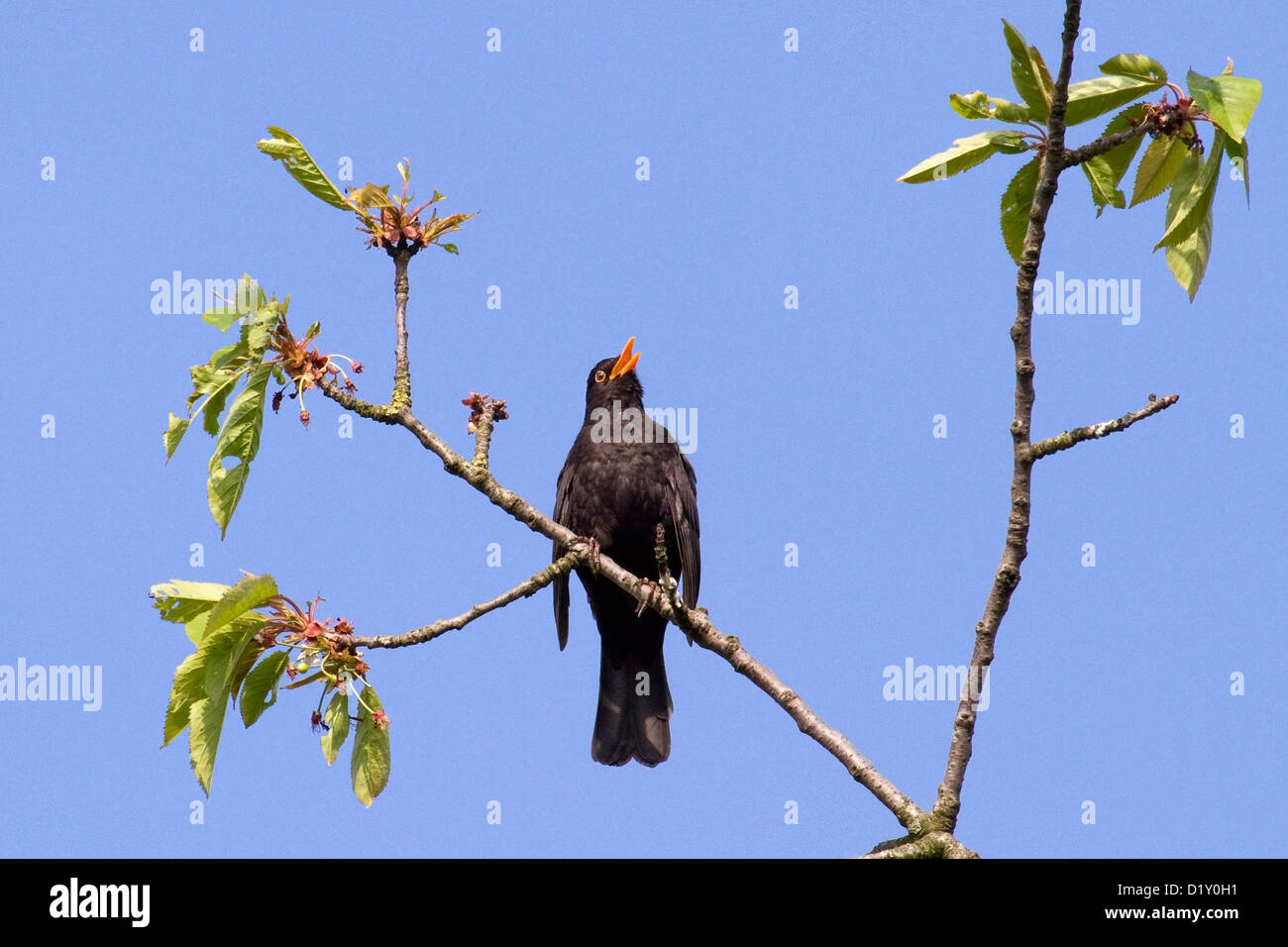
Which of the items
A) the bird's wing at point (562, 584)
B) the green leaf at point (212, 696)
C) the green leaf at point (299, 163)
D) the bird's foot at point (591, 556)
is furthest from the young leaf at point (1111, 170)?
the bird's wing at point (562, 584)

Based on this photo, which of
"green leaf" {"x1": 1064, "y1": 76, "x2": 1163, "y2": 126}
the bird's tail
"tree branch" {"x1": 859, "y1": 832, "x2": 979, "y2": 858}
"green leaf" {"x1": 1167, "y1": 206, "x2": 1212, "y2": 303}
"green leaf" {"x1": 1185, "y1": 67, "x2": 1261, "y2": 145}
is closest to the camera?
"green leaf" {"x1": 1185, "y1": 67, "x2": 1261, "y2": 145}

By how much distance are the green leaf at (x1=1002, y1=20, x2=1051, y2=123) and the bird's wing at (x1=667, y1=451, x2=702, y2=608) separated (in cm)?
342

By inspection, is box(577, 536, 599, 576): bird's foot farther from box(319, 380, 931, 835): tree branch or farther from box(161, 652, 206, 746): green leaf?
box(161, 652, 206, 746): green leaf

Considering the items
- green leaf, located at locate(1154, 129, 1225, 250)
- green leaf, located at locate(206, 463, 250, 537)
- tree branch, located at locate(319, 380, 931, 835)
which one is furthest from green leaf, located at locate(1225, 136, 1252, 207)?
green leaf, located at locate(206, 463, 250, 537)

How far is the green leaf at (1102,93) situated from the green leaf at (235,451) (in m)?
2.70

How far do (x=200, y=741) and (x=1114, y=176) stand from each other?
335cm

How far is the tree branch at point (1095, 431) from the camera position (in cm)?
370

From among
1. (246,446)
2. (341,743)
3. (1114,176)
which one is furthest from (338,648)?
(1114,176)

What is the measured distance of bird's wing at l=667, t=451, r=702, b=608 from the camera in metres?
7.07

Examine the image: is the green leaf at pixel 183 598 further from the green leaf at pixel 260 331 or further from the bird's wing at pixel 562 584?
the bird's wing at pixel 562 584

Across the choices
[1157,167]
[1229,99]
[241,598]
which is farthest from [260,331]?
[1229,99]
